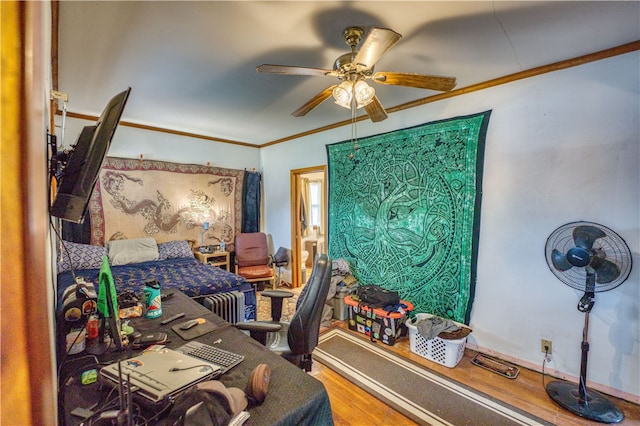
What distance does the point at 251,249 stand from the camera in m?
4.57

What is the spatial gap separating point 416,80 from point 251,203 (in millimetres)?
3755

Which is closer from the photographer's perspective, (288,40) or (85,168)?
(85,168)

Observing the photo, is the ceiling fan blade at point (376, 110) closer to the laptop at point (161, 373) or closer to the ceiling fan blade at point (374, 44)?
the ceiling fan blade at point (374, 44)

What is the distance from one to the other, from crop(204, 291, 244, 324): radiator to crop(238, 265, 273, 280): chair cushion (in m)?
1.27

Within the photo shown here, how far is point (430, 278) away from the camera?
286cm

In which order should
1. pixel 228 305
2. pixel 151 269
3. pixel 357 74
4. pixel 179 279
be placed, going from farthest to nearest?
pixel 151 269 → pixel 179 279 → pixel 228 305 → pixel 357 74

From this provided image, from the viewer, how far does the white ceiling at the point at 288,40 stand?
1.56 metres

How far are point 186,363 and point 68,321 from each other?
0.71 meters

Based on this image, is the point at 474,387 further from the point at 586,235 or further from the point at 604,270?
the point at 586,235

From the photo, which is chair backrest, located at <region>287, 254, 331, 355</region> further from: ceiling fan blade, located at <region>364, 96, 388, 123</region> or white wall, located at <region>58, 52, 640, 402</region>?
white wall, located at <region>58, 52, 640, 402</region>

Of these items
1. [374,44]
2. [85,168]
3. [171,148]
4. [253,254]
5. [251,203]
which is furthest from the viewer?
[251,203]

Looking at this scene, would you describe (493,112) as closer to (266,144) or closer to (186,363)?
(186,363)

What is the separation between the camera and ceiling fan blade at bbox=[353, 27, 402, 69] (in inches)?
51.7

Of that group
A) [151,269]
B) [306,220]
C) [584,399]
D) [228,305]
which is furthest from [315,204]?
[584,399]
